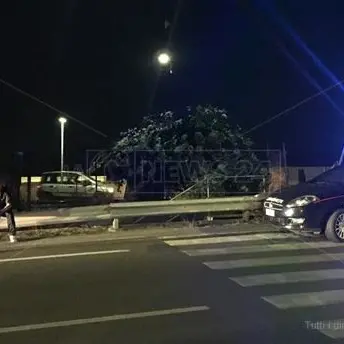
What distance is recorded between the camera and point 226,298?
704 cm

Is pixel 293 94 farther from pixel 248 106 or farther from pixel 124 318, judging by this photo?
pixel 124 318

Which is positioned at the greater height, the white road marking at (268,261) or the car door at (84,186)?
the car door at (84,186)

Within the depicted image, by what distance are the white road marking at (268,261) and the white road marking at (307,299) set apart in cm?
180

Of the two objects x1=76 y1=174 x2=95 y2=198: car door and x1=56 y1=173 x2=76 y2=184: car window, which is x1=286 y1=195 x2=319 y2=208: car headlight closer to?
x1=76 y1=174 x2=95 y2=198: car door

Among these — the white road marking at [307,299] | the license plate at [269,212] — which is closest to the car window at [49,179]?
the license plate at [269,212]

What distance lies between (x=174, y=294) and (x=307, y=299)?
159 cm

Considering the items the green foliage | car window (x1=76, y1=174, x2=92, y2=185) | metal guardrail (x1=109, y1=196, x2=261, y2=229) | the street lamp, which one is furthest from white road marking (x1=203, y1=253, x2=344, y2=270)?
car window (x1=76, y1=174, x2=92, y2=185)

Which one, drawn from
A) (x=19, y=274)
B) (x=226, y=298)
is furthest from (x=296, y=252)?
(x=19, y=274)

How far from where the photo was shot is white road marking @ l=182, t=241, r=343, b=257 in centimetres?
1020

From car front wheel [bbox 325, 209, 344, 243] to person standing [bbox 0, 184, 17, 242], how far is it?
6.28 m

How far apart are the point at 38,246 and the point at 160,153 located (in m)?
8.15

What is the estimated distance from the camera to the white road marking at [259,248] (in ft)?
33.5

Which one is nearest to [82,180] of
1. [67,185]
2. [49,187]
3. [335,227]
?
[67,185]
